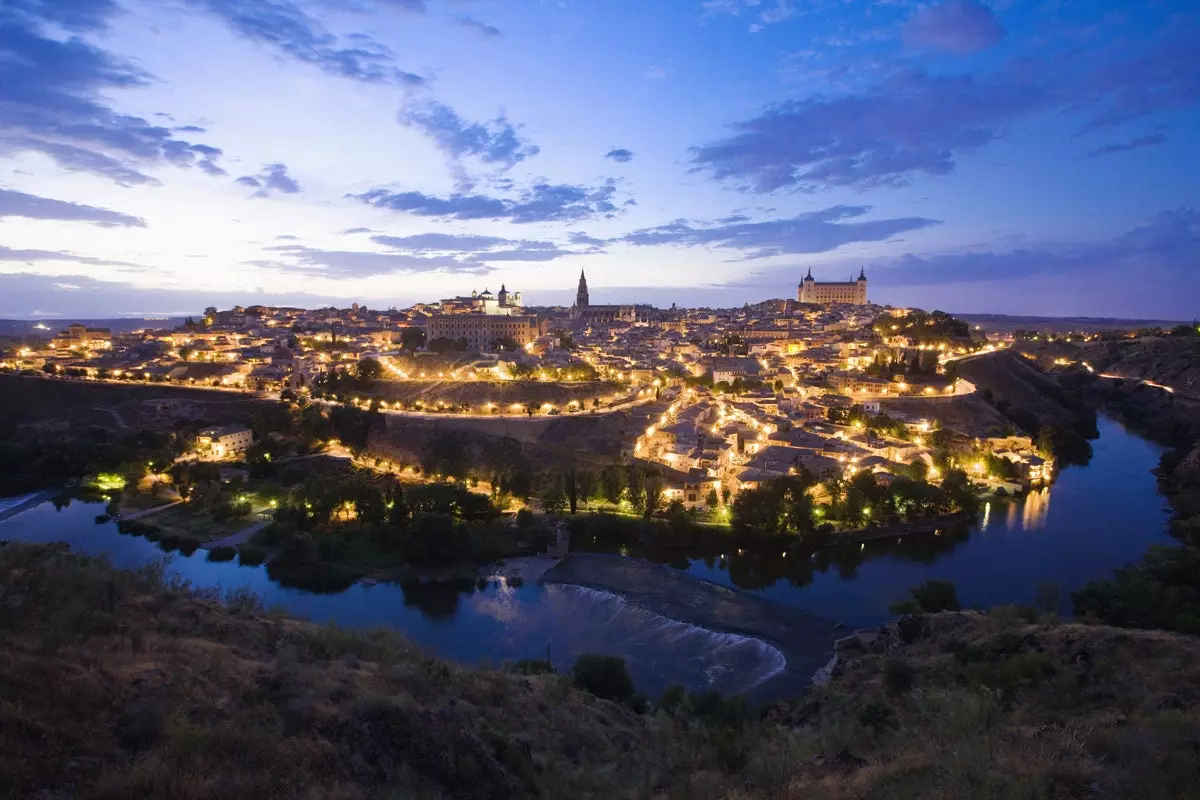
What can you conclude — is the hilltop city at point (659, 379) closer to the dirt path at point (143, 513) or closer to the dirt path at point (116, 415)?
the dirt path at point (116, 415)

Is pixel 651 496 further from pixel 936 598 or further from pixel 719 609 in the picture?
pixel 936 598

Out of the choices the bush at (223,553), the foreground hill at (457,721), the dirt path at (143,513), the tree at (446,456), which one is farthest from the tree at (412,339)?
the foreground hill at (457,721)

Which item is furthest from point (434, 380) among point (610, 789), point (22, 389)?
point (610, 789)

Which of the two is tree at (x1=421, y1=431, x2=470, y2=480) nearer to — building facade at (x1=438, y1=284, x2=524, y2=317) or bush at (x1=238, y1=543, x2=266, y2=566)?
bush at (x1=238, y1=543, x2=266, y2=566)

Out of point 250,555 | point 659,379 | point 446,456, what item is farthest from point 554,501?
point 659,379

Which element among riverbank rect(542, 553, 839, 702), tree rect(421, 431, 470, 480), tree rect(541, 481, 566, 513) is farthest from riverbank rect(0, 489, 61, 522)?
riverbank rect(542, 553, 839, 702)
